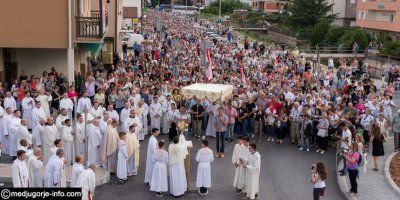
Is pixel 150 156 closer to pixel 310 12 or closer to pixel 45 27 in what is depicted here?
pixel 45 27

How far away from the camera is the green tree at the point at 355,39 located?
53375 millimetres

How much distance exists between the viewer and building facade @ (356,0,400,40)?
56.1m

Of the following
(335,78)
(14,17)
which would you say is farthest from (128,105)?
(335,78)

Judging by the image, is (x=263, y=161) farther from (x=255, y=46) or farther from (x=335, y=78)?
(x=255, y=46)

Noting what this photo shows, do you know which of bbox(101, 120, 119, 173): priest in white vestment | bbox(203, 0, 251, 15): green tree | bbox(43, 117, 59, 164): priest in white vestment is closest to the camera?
bbox(101, 120, 119, 173): priest in white vestment

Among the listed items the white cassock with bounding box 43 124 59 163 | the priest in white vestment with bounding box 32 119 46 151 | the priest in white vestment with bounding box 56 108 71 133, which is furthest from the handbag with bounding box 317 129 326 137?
the priest in white vestment with bounding box 32 119 46 151

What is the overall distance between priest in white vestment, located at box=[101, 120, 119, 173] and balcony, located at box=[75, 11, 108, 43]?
855cm

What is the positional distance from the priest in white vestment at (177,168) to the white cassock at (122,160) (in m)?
1.57

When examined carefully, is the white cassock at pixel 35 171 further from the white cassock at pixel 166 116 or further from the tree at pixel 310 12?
the tree at pixel 310 12

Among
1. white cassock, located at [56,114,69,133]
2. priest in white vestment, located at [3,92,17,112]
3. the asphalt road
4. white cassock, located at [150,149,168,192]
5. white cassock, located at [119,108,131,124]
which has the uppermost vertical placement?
priest in white vestment, located at [3,92,17,112]

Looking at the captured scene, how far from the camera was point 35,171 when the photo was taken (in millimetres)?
13781

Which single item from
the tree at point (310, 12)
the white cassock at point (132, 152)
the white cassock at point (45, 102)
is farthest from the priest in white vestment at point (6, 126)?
the tree at point (310, 12)

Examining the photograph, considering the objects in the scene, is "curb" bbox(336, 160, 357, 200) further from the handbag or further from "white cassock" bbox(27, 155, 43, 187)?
"white cassock" bbox(27, 155, 43, 187)

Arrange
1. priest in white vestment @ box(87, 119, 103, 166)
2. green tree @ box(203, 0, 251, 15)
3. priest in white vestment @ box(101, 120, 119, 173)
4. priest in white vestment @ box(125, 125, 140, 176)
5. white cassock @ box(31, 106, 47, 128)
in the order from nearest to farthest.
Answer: priest in white vestment @ box(125, 125, 140, 176) → priest in white vestment @ box(101, 120, 119, 173) → priest in white vestment @ box(87, 119, 103, 166) → white cassock @ box(31, 106, 47, 128) → green tree @ box(203, 0, 251, 15)
